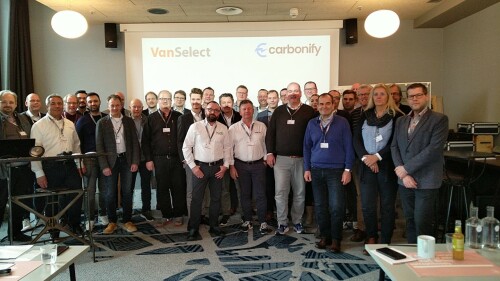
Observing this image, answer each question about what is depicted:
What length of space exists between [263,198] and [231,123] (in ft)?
3.50

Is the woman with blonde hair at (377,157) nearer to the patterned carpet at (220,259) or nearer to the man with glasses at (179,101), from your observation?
the patterned carpet at (220,259)

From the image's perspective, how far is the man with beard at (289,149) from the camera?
3826mm

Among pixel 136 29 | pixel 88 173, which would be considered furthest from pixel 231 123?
pixel 136 29

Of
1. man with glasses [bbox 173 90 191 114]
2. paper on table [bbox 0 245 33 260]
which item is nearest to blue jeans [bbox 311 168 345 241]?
man with glasses [bbox 173 90 191 114]

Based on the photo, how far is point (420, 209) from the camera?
2.83 meters

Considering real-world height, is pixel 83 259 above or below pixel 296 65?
below

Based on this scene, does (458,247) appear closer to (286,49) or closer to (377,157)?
(377,157)

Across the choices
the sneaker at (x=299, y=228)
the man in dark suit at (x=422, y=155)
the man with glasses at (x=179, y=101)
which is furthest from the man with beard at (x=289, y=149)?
the man with glasses at (x=179, y=101)

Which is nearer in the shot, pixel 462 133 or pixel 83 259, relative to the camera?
pixel 83 259

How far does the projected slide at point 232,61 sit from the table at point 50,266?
485cm

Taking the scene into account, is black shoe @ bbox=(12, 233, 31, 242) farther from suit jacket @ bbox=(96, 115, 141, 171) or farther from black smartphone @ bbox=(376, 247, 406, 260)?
black smartphone @ bbox=(376, 247, 406, 260)

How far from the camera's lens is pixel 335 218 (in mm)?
3461

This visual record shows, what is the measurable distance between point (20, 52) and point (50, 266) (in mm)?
A: 5649

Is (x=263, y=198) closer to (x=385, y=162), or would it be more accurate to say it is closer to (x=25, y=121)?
(x=385, y=162)
